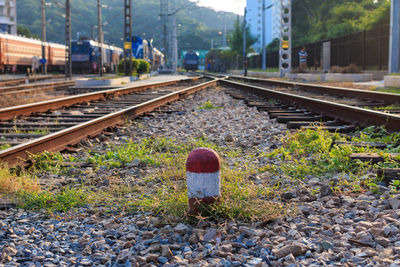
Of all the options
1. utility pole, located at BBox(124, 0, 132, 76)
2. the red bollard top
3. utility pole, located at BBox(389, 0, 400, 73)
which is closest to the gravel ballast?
the red bollard top

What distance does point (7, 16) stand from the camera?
102 m

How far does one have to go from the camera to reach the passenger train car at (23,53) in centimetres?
3873

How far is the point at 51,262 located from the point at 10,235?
54 centimetres

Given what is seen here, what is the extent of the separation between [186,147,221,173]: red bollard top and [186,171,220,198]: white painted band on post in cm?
3

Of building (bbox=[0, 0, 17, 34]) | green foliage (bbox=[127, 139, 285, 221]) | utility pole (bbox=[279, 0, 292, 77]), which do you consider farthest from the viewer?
building (bbox=[0, 0, 17, 34])

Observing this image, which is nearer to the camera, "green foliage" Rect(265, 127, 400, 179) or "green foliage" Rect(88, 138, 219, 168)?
"green foliage" Rect(265, 127, 400, 179)

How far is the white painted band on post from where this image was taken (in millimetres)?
3268

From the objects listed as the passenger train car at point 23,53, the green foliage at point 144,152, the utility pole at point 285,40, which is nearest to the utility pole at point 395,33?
the utility pole at point 285,40

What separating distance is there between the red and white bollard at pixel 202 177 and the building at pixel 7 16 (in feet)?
350

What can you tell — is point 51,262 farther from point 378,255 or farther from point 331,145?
point 331,145

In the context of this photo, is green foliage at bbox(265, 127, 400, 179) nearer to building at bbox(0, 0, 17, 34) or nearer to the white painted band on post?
the white painted band on post

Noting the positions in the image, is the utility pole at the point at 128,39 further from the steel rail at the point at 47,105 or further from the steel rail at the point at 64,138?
the steel rail at the point at 64,138

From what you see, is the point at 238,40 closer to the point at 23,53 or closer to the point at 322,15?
the point at 322,15

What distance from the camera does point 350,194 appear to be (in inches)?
149
